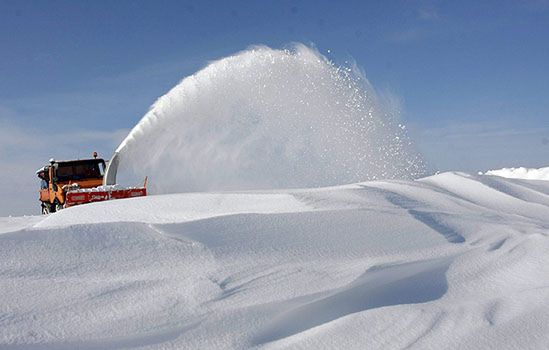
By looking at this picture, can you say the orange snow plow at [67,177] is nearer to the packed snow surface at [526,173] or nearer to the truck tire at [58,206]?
the truck tire at [58,206]

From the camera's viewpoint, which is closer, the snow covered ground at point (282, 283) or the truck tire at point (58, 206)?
the snow covered ground at point (282, 283)

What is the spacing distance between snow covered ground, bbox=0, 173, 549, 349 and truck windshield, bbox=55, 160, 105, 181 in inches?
413

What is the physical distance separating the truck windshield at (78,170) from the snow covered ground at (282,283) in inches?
413

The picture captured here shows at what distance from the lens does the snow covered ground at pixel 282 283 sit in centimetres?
244

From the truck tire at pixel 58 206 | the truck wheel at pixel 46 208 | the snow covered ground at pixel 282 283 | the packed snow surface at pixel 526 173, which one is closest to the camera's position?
the snow covered ground at pixel 282 283

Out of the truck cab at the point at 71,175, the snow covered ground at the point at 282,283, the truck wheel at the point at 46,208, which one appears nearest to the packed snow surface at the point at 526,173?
the truck cab at the point at 71,175

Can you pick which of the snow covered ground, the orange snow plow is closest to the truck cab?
the orange snow plow

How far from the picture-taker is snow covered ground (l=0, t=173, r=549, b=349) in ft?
8.00

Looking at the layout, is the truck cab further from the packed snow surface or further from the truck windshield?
the packed snow surface

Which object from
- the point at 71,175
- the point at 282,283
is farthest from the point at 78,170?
the point at 282,283

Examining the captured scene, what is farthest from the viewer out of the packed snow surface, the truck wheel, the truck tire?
the packed snow surface

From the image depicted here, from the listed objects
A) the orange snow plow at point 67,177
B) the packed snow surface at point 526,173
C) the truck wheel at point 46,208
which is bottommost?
the packed snow surface at point 526,173

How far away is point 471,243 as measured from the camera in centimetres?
375

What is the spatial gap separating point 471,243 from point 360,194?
130 cm
